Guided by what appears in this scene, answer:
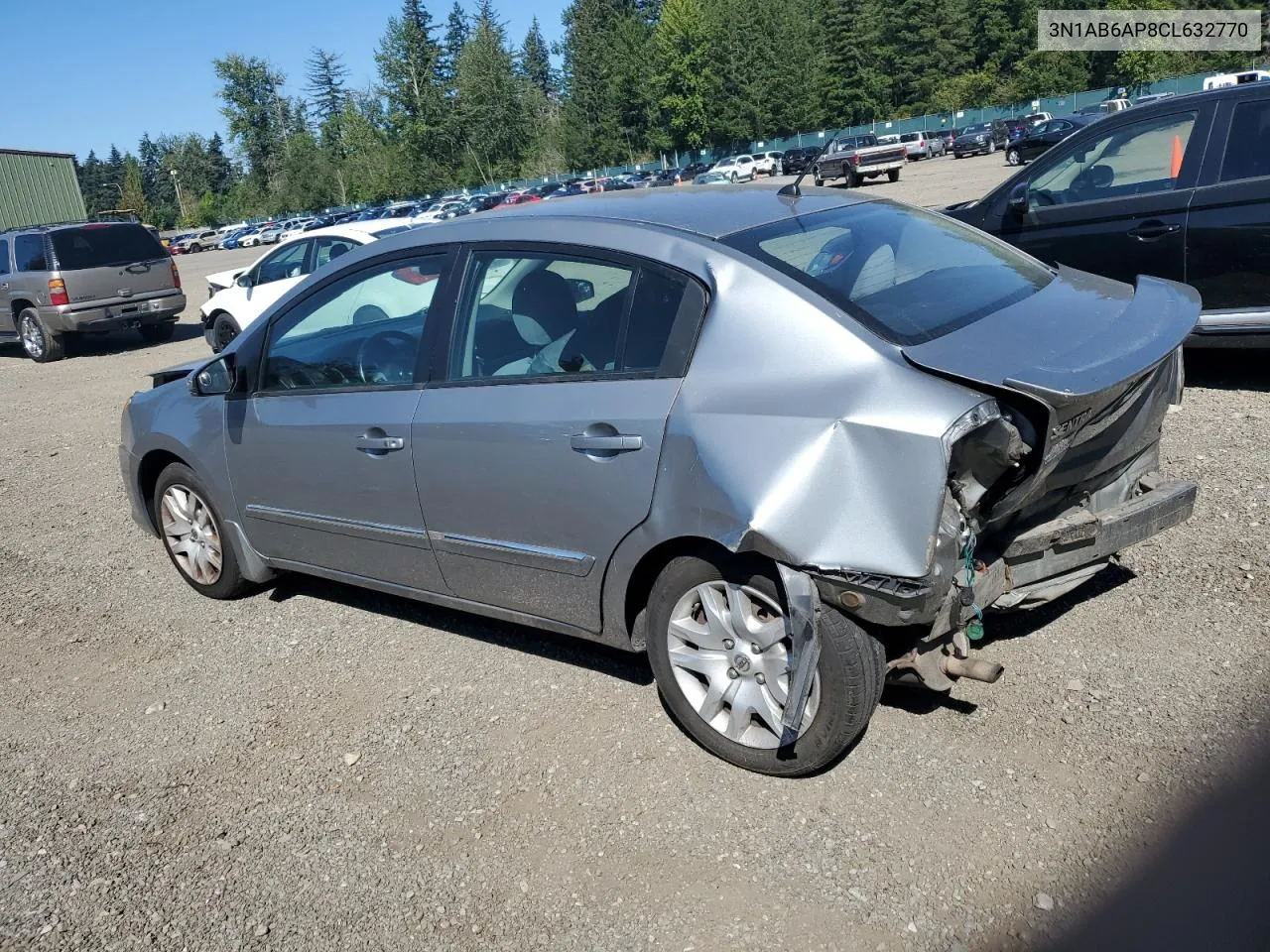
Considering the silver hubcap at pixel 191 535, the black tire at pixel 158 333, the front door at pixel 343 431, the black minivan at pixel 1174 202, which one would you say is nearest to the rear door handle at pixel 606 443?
the front door at pixel 343 431

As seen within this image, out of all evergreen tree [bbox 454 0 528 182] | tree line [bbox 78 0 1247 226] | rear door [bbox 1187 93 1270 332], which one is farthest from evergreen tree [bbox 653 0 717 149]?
rear door [bbox 1187 93 1270 332]

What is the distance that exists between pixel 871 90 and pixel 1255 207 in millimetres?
87723

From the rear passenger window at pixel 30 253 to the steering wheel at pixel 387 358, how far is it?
13.2m

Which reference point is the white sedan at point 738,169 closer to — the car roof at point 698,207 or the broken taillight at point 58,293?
the broken taillight at point 58,293

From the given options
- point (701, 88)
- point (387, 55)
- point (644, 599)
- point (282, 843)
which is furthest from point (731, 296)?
point (387, 55)

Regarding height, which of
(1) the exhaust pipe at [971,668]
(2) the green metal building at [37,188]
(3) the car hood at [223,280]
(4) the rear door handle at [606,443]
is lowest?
(1) the exhaust pipe at [971,668]

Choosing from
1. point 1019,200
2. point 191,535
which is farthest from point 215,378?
point 1019,200

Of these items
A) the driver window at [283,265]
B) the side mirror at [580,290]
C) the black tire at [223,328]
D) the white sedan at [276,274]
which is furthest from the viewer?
the black tire at [223,328]

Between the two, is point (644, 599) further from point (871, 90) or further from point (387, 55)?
point (387, 55)

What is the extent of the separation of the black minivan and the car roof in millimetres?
3315

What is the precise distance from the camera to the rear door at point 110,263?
15.1m

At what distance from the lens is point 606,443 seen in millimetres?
3471

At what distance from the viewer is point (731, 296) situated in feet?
11.1

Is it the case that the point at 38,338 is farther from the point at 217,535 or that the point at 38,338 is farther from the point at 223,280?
the point at 217,535
